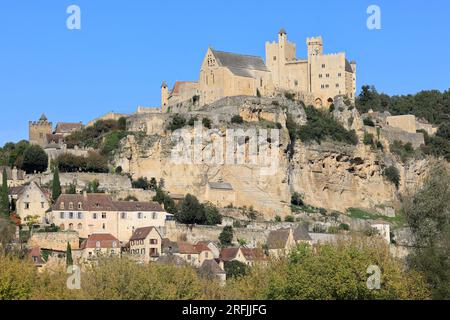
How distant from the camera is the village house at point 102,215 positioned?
77.1 m

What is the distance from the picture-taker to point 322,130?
9900cm

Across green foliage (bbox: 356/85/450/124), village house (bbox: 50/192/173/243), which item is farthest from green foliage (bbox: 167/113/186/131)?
green foliage (bbox: 356/85/450/124)

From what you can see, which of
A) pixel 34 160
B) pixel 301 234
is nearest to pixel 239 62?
pixel 34 160

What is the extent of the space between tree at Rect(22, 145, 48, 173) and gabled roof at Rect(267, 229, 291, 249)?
62.8 ft

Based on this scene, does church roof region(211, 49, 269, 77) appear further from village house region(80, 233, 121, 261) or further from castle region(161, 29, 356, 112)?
village house region(80, 233, 121, 261)

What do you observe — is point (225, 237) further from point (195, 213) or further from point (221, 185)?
point (221, 185)

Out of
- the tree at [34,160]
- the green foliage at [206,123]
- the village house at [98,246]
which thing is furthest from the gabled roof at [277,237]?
the tree at [34,160]

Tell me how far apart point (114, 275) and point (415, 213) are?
19.4 m

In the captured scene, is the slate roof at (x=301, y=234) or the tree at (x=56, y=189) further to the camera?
the slate roof at (x=301, y=234)

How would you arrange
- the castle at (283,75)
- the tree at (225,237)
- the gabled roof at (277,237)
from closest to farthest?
the gabled roof at (277,237) → the tree at (225,237) → the castle at (283,75)

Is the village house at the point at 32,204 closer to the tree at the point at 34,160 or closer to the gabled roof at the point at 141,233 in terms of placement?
the gabled roof at the point at 141,233

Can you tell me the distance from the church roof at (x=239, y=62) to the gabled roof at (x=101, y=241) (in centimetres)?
2688
